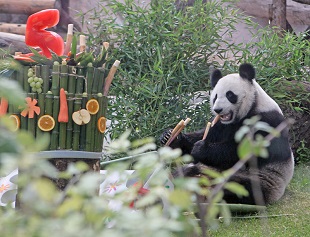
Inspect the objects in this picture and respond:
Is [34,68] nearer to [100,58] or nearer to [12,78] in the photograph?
[12,78]

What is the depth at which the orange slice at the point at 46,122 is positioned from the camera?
2717mm

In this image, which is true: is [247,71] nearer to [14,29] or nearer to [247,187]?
[247,187]

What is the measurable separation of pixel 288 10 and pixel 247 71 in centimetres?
599

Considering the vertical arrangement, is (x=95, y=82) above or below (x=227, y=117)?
above

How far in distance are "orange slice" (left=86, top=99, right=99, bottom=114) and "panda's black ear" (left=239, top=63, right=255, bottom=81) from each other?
4.47 ft

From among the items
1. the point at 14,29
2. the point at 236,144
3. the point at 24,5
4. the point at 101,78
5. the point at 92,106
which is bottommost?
the point at 14,29

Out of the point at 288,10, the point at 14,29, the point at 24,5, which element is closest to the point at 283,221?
the point at 14,29

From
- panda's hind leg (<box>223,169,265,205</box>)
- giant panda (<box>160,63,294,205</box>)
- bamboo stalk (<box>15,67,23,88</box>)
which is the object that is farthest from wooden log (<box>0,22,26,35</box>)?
bamboo stalk (<box>15,67,23,88</box>)

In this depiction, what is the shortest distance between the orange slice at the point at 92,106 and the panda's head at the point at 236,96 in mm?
1220

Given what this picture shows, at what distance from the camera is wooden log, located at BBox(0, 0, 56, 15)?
8.31 metres

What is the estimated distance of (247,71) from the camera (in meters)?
3.87

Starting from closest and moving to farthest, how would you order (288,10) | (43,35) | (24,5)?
1. (43,35)
2. (24,5)
3. (288,10)

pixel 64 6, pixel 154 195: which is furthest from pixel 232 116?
pixel 64 6

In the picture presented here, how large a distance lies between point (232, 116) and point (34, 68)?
1558 millimetres
